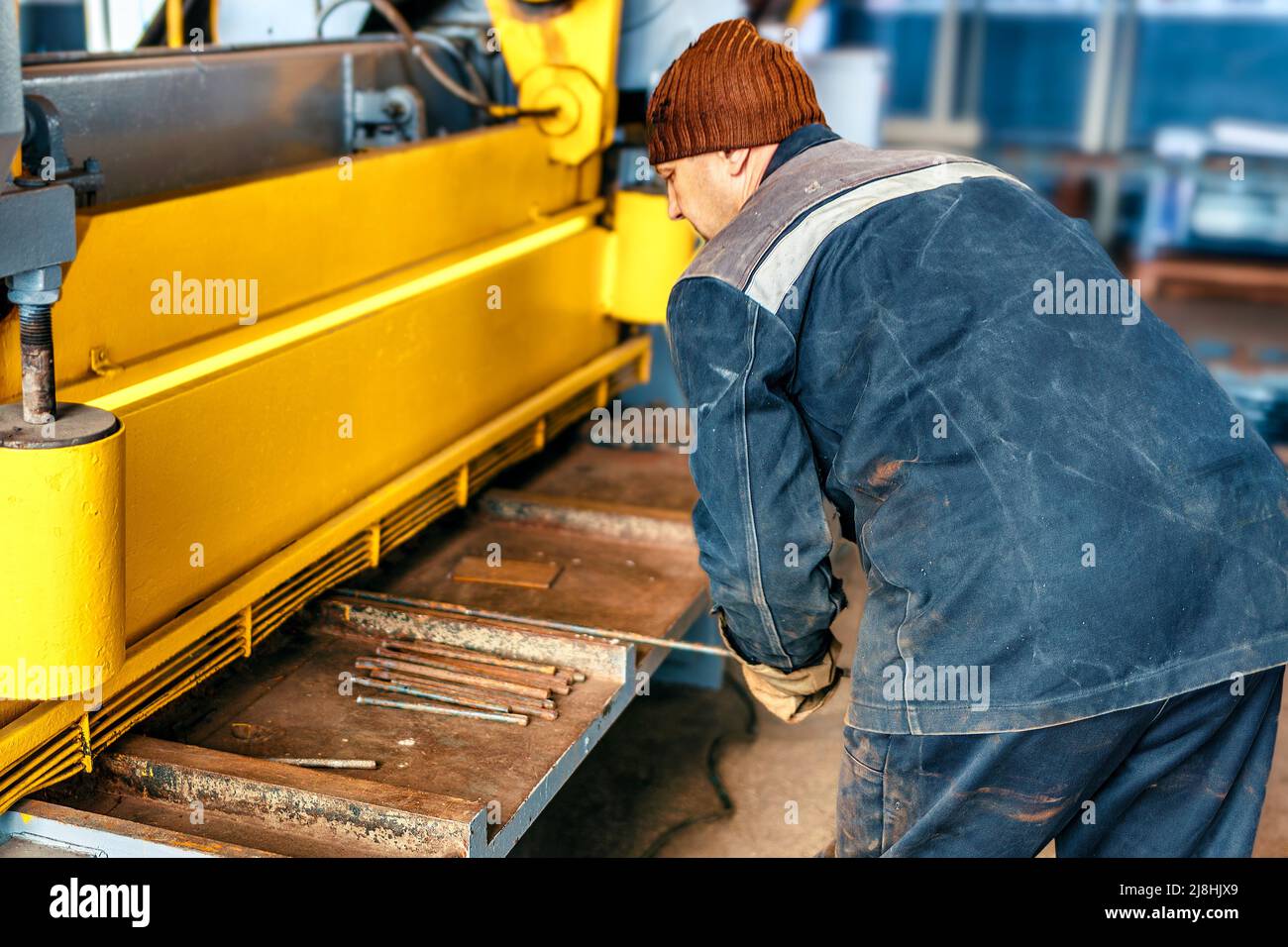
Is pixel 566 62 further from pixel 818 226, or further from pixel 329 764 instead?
pixel 329 764

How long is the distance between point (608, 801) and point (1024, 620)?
1694 mm

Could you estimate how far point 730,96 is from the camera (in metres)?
1.73

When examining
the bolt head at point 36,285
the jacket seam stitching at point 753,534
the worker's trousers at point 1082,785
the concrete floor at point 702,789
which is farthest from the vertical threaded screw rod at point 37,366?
the concrete floor at point 702,789

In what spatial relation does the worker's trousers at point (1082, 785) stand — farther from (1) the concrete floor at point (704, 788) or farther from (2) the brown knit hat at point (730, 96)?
(1) the concrete floor at point (704, 788)

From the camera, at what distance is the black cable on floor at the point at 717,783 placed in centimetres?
295

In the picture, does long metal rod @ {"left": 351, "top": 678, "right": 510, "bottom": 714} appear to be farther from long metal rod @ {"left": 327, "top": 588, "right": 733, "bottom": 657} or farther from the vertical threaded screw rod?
the vertical threaded screw rod

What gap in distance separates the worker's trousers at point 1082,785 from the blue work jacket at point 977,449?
0.14 feet

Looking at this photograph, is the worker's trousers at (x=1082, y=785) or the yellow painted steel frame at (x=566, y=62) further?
the yellow painted steel frame at (x=566, y=62)

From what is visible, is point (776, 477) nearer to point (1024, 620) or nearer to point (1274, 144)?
point (1024, 620)

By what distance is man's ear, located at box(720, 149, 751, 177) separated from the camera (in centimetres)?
178

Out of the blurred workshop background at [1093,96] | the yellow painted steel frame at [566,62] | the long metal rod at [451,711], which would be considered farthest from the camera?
the blurred workshop background at [1093,96]

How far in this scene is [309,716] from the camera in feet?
6.81

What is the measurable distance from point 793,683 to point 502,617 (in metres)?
0.63
